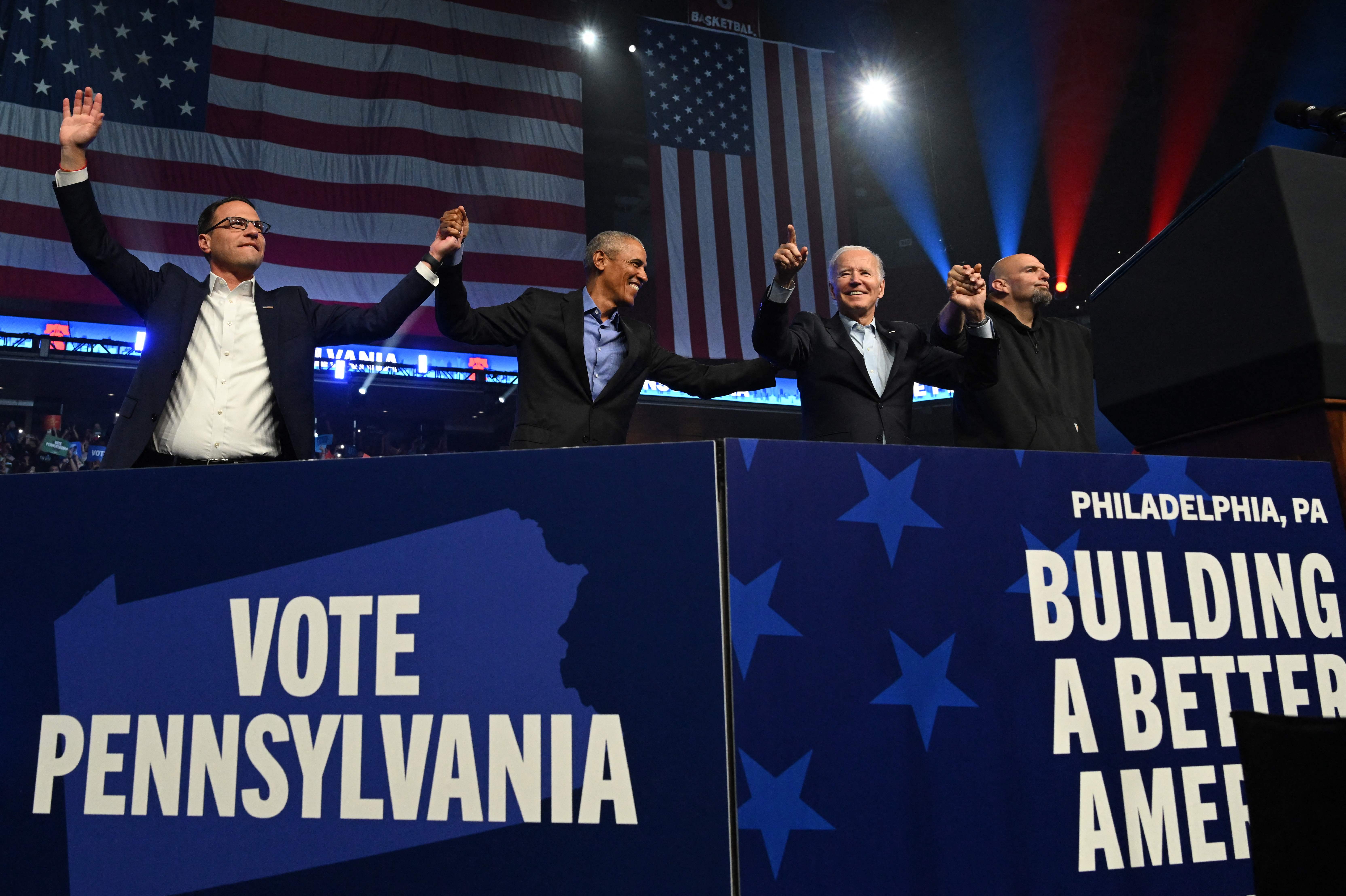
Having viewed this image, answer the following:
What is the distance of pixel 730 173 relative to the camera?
26.6 ft

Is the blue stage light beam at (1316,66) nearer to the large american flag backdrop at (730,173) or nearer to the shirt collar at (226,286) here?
the large american flag backdrop at (730,173)

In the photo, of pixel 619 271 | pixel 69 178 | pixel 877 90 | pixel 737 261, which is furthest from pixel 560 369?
pixel 877 90

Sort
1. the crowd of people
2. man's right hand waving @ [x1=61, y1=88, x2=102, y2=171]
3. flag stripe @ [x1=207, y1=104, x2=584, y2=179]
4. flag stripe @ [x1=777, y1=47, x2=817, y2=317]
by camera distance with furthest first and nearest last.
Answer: the crowd of people < flag stripe @ [x1=777, y1=47, x2=817, y2=317] < flag stripe @ [x1=207, y1=104, x2=584, y2=179] < man's right hand waving @ [x1=61, y1=88, x2=102, y2=171]

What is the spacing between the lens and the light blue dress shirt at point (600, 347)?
2.33m

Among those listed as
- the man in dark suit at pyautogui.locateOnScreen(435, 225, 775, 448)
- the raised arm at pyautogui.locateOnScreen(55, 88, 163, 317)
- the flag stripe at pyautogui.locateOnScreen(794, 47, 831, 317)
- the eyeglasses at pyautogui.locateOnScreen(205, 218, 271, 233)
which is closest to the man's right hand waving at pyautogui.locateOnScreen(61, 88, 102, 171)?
the raised arm at pyautogui.locateOnScreen(55, 88, 163, 317)

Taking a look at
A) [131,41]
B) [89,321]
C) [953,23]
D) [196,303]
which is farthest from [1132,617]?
[89,321]

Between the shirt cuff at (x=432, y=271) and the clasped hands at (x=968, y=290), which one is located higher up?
the shirt cuff at (x=432, y=271)

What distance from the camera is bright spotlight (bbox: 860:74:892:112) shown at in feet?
29.9

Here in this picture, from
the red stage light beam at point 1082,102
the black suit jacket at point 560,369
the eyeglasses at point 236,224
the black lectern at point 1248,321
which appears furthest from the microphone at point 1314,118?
the red stage light beam at point 1082,102

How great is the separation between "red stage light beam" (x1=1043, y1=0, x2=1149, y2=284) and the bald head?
5275 millimetres

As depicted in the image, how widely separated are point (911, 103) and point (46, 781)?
9884 mm

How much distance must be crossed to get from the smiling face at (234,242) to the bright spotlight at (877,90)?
841cm

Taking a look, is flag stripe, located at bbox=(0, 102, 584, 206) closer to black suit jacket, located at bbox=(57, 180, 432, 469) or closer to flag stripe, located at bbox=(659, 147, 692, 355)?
flag stripe, located at bbox=(659, 147, 692, 355)

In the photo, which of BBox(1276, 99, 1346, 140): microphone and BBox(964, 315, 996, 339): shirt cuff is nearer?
BBox(1276, 99, 1346, 140): microphone
